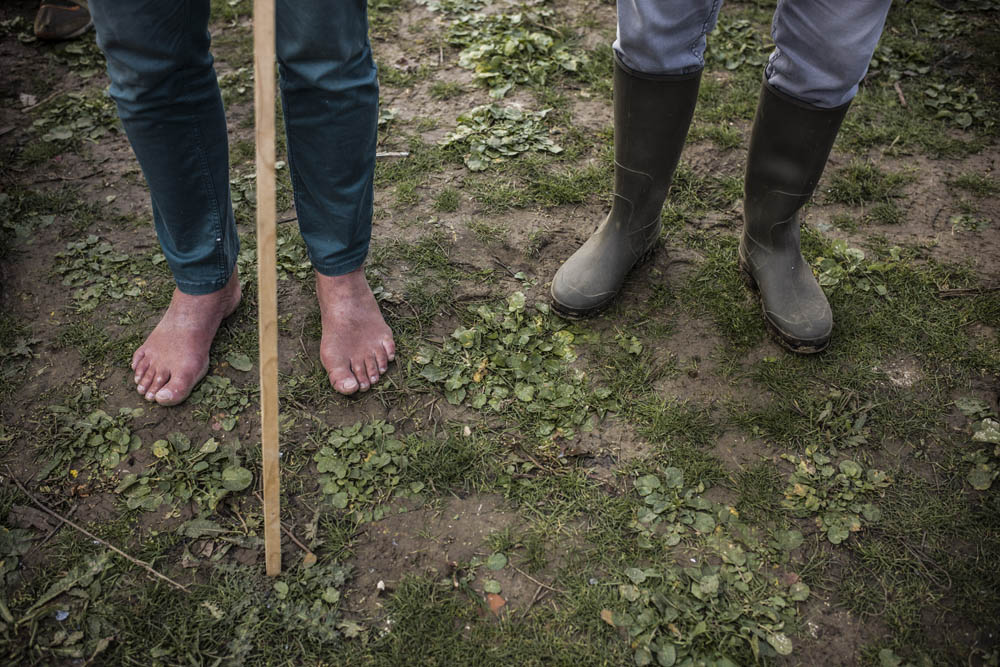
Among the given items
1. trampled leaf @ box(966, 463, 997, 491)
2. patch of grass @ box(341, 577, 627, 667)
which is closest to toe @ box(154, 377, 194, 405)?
patch of grass @ box(341, 577, 627, 667)

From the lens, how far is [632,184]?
2.35 meters

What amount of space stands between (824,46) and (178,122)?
176 centimetres

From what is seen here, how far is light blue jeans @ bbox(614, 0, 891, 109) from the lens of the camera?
1855 mm

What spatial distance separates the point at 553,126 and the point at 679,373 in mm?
1566

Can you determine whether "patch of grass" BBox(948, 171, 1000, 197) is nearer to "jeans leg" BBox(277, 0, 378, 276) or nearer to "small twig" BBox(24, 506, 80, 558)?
"jeans leg" BBox(277, 0, 378, 276)

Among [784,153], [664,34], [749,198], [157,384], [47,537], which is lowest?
[47,537]

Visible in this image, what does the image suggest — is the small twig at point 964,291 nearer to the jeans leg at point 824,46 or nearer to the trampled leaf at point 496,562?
the jeans leg at point 824,46

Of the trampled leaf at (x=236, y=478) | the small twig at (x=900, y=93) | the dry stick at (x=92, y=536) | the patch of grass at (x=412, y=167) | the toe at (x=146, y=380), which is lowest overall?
the dry stick at (x=92, y=536)

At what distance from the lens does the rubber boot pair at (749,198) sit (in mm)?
2127

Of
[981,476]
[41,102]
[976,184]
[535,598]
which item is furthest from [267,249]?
[976,184]

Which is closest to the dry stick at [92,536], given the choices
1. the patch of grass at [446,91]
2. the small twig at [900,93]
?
the patch of grass at [446,91]

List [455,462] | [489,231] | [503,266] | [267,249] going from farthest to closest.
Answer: [489,231] < [503,266] < [455,462] < [267,249]

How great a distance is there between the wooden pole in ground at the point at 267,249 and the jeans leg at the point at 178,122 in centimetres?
43

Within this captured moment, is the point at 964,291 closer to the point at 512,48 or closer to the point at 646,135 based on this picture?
the point at 646,135
